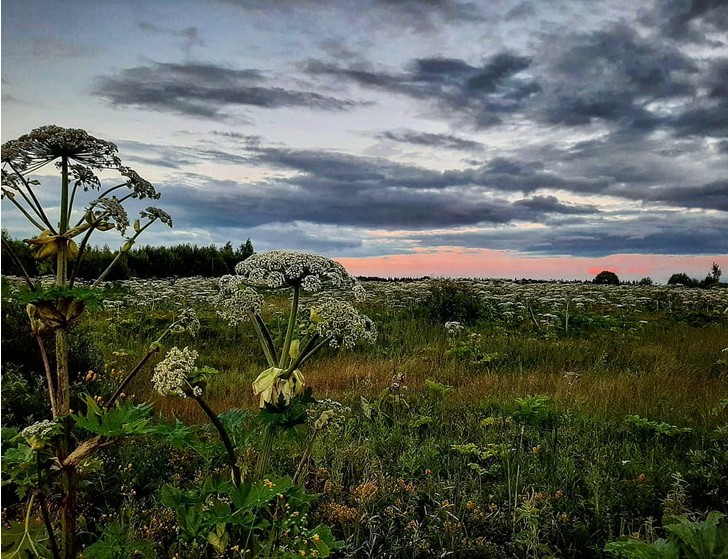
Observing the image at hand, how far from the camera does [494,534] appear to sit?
13.2 ft

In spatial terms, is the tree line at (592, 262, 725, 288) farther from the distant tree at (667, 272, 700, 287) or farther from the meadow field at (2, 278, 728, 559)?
the meadow field at (2, 278, 728, 559)

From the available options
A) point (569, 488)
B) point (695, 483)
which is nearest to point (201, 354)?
point (569, 488)

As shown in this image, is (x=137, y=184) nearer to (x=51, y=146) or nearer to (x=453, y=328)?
(x=51, y=146)

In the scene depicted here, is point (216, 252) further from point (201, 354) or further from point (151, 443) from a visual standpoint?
point (151, 443)

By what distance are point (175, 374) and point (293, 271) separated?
0.81 metres

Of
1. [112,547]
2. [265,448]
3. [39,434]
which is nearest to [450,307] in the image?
[265,448]

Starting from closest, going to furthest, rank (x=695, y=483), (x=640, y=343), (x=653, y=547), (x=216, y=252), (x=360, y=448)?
(x=653, y=547) < (x=695, y=483) < (x=360, y=448) < (x=640, y=343) < (x=216, y=252)

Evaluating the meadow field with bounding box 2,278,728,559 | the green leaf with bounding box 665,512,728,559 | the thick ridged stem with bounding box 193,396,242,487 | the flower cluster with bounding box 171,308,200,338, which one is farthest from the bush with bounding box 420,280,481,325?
the thick ridged stem with bounding box 193,396,242,487

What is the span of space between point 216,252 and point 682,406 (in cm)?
2313

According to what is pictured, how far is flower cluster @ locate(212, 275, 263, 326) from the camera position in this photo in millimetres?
3309

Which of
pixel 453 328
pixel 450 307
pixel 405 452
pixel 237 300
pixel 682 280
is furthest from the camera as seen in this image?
pixel 682 280

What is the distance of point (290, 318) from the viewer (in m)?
3.16

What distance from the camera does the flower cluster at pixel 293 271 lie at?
10.4ft

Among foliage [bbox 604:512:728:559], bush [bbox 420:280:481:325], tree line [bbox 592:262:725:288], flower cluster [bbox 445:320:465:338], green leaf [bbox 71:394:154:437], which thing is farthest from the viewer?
tree line [bbox 592:262:725:288]
